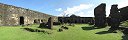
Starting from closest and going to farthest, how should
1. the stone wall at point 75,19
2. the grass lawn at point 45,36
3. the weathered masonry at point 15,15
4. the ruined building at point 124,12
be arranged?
the grass lawn at point 45,36 < the weathered masonry at point 15,15 < the ruined building at point 124,12 < the stone wall at point 75,19

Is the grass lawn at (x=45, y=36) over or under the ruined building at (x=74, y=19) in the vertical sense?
under

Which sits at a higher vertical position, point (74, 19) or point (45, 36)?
point (74, 19)

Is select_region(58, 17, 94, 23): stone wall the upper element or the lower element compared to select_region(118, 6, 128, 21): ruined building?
lower

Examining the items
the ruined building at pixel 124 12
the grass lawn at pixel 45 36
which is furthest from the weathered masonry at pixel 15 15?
the ruined building at pixel 124 12

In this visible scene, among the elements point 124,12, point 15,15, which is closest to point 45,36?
point 15,15

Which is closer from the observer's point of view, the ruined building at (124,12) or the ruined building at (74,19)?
the ruined building at (124,12)

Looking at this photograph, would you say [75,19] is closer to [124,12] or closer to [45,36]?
[124,12]

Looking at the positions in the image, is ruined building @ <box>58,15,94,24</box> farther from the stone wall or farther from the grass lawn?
the grass lawn

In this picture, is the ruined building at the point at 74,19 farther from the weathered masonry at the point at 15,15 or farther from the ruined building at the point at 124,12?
the ruined building at the point at 124,12

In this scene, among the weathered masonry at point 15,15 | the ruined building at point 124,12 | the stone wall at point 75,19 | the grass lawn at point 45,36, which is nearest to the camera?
the grass lawn at point 45,36

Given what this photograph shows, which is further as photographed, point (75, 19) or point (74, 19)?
point (75, 19)

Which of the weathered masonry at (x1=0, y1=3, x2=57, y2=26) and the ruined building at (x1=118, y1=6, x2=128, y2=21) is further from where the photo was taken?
the ruined building at (x1=118, y1=6, x2=128, y2=21)

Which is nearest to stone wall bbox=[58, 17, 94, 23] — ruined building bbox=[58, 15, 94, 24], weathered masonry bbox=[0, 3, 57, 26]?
ruined building bbox=[58, 15, 94, 24]

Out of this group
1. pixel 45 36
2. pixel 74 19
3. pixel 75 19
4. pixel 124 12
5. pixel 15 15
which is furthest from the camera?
pixel 75 19
